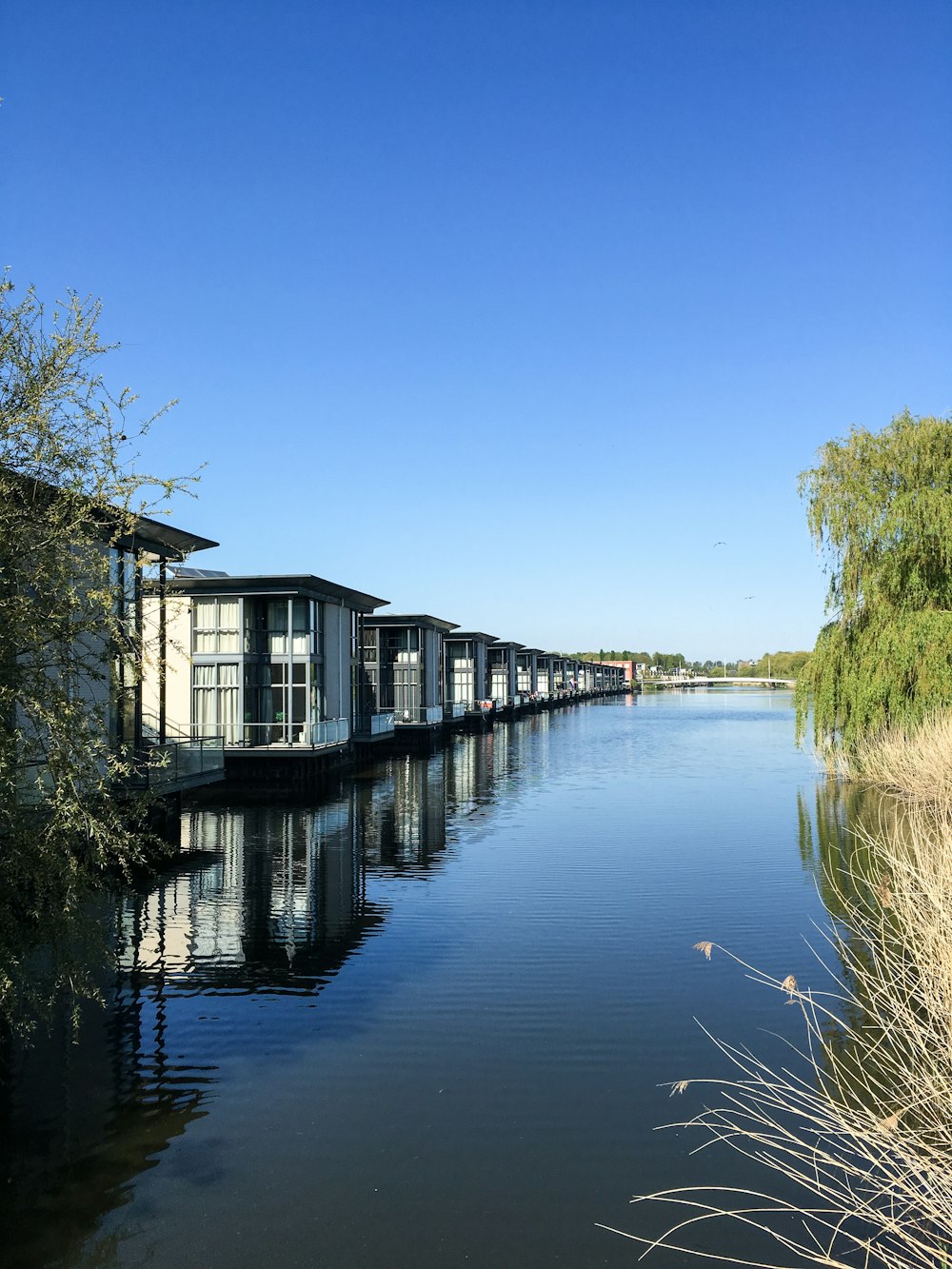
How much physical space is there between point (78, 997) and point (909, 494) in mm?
20184

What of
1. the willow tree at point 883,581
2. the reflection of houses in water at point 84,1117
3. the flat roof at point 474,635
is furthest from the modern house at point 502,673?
the reflection of houses in water at point 84,1117

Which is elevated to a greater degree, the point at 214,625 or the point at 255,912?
the point at 214,625

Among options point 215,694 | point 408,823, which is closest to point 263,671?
point 215,694

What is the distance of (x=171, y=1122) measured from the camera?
23.5 ft

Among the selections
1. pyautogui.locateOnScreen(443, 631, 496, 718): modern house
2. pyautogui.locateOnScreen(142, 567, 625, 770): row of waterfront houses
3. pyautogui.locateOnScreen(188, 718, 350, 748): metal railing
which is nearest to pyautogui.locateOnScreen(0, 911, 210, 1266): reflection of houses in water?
pyautogui.locateOnScreen(142, 567, 625, 770): row of waterfront houses

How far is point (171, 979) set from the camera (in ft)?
34.5

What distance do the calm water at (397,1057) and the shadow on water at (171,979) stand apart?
36 mm

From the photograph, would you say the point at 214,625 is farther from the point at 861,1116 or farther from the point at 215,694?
the point at 861,1116

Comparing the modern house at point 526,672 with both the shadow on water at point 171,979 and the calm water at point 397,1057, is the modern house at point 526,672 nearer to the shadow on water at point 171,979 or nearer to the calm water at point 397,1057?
the shadow on water at point 171,979

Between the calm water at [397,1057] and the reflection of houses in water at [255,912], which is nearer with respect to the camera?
the calm water at [397,1057]

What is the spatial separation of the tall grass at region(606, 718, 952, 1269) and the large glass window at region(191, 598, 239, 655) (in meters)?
21.3

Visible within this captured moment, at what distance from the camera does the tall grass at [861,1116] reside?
4.39 meters

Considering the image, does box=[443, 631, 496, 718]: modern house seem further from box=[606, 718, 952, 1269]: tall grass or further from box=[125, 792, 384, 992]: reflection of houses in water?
box=[606, 718, 952, 1269]: tall grass

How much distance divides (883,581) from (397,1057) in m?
18.9
